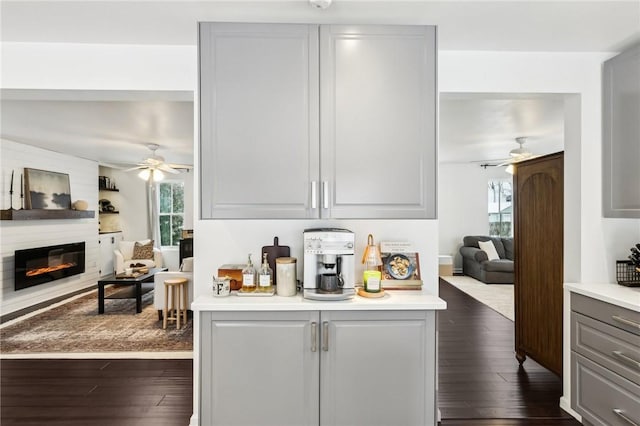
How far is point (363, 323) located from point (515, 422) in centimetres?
145

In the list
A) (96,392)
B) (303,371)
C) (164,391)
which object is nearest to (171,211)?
(96,392)

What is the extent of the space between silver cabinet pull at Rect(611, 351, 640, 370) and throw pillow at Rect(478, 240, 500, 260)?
215 inches

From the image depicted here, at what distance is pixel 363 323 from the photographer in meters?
1.96

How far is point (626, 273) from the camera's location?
247 centimetres

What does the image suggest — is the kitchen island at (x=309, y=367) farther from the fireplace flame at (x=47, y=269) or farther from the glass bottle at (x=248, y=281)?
the fireplace flame at (x=47, y=269)

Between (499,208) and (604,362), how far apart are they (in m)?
6.76

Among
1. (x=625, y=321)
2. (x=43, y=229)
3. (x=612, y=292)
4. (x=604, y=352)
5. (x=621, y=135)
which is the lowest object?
(x=604, y=352)

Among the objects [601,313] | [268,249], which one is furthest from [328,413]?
[601,313]

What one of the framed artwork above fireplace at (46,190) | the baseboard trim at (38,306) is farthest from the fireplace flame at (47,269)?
the framed artwork above fireplace at (46,190)

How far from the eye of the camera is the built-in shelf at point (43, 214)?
16.0 ft

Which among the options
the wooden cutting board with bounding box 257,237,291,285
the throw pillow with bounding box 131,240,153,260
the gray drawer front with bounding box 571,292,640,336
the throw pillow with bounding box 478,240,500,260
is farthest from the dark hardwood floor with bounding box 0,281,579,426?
the throw pillow with bounding box 131,240,153,260

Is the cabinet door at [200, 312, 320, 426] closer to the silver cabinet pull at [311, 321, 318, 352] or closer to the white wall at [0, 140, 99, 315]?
the silver cabinet pull at [311, 321, 318, 352]

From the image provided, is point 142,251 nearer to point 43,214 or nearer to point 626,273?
point 43,214

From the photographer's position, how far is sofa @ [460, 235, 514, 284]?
6961 millimetres
